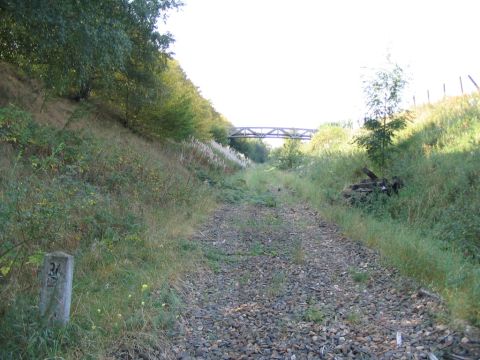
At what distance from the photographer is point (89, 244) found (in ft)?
20.4

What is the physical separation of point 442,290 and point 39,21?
343 inches

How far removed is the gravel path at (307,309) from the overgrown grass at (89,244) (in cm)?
50

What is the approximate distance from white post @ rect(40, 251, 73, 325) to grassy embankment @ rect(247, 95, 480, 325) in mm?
4066

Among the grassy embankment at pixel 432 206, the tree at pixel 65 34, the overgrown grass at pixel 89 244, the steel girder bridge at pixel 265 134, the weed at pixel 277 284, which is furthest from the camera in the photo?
the steel girder bridge at pixel 265 134

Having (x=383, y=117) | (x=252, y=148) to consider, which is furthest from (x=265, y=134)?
(x=383, y=117)

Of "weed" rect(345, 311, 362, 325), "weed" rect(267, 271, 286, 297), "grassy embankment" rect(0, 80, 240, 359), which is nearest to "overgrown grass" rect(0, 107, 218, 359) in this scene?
"grassy embankment" rect(0, 80, 240, 359)

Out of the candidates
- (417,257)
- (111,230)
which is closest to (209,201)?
(111,230)

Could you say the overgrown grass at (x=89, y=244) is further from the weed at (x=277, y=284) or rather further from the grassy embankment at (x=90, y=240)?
the weed at (x=277, y=284)

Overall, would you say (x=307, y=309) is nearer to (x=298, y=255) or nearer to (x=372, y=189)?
(x=298, y=255)

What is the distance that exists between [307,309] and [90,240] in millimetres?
3476

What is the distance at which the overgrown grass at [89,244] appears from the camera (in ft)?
12.4

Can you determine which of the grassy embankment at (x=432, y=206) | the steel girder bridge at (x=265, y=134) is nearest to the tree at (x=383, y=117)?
the grassy embankment at (x=432, y=206)

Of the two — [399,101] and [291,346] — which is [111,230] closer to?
[291,346]

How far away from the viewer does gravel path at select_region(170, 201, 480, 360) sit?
423 centimetres
